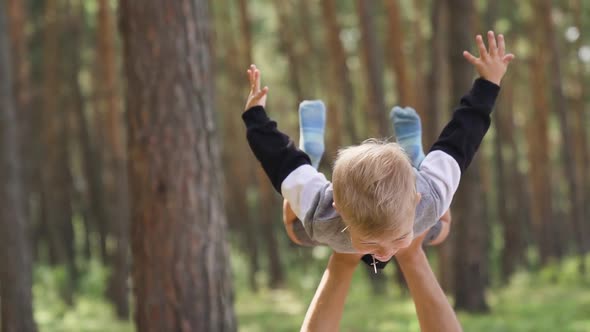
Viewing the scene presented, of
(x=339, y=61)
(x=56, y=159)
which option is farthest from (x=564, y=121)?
(x=56, y=159)

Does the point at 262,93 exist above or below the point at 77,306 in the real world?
above

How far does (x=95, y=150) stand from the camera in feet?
80.8

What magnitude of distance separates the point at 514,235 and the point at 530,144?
4.35 meters

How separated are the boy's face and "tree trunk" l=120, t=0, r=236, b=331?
3029mm

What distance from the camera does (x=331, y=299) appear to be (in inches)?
167

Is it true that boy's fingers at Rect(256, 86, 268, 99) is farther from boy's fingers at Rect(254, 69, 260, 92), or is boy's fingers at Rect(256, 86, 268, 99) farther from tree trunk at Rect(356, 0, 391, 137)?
tree trunk at Rect(356, 0, 391, 137)

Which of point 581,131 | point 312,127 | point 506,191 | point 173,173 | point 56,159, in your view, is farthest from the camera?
point 581,131

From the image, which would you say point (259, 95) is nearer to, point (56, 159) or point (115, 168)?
point (115, 168)

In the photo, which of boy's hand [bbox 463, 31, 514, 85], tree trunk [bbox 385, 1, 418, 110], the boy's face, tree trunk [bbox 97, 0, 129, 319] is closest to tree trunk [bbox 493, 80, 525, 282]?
tree trunk [bbox 385, 1, 418, 110]

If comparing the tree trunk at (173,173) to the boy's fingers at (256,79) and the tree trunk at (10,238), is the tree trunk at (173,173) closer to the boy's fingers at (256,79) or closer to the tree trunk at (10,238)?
the boy's fingers at (256,79)

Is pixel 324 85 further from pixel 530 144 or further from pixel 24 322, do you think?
pixel 24 322

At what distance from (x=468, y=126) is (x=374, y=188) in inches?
31.3

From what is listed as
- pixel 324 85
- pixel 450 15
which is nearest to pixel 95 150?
pixel 324 85

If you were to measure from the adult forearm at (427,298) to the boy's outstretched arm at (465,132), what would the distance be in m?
0.42
